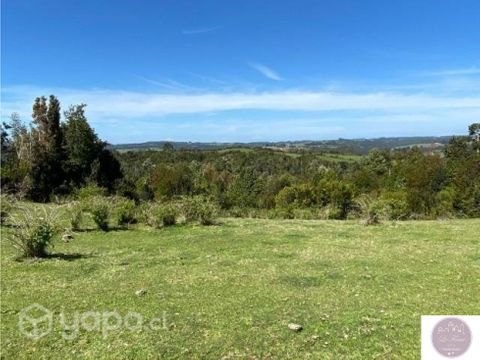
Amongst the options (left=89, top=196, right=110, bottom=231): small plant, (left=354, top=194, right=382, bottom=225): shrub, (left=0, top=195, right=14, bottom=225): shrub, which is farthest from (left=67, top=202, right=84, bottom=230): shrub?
(left=354, top=194, right=382, bottom=225): shrub

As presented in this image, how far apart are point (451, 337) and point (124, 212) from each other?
13856mm

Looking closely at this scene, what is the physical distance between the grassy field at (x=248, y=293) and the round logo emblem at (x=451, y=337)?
2.23ft

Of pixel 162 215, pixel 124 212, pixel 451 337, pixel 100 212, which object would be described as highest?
pixel 451 337

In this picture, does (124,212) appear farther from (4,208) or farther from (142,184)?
(142,184)

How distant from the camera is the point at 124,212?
1677 cm

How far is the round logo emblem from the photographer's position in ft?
13.9

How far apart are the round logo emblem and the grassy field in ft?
2.23

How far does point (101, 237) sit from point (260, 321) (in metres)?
9.59

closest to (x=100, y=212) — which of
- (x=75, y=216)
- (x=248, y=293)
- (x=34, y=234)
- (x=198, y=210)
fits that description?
(x=75, y=216)

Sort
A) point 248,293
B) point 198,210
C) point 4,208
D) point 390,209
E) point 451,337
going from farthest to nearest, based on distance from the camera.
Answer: point 390,209 → point 198,210 → point 4,208 → point 248,293 → point 451,337

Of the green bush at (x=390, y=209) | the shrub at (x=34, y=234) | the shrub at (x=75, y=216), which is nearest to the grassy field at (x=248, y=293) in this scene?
the shrub at (x=34, y=234)

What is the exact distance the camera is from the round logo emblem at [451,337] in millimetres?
4246

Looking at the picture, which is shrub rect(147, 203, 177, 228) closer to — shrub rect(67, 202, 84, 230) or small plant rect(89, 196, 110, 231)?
small plant rect(89, 196, 110, 231)

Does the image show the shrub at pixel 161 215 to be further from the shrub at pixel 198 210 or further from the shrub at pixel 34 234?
the shrub at pixel 34 234
